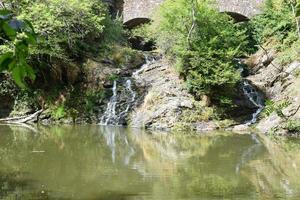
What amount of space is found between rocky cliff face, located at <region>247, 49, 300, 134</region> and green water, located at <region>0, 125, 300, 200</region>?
1.85m

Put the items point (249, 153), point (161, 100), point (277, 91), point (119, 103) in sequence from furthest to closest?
1. point (119, 103)
2. point (277, 91)
3. point (161, 100)
4. point (249, 153)

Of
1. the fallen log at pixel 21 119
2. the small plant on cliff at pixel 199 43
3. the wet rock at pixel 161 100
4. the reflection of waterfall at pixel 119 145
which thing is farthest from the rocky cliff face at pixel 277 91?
the fallen log at pixel 21 119

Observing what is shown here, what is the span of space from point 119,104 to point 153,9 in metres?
10.2

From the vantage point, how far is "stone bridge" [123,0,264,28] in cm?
2420

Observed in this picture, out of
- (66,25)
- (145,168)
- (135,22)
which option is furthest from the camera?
(135,22)

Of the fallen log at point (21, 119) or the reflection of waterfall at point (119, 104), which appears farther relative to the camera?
the fallen log at point (21, 119)

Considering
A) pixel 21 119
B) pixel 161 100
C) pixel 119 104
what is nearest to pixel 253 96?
pixel 161 100

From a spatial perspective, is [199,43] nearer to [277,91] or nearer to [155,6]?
[277,91]

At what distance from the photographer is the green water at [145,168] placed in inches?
208

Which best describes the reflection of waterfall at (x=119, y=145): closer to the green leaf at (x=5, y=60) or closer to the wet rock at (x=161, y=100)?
the wet rock at (x=161, y=100)

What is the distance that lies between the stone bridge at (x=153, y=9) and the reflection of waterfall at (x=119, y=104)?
8.75 metres

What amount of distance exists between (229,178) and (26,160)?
3.36m

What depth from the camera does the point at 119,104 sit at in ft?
54.4

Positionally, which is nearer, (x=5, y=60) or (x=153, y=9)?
(x=5, y=60)
